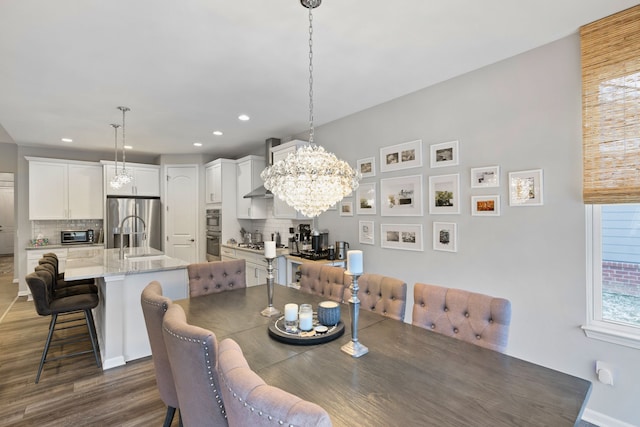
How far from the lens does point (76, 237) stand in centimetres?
568

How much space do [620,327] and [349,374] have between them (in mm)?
1953

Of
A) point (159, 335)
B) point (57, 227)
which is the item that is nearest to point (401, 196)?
point (159, 335)

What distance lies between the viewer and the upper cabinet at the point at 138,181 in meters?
5.71

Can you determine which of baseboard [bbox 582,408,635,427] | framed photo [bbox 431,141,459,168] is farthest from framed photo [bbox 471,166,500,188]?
baseboard [bbox 582,408,635,427]

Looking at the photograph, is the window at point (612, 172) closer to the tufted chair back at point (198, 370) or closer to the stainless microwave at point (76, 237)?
the tufted chair back at point (198, 370)

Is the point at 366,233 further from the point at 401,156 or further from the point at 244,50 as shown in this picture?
the point at 244,50

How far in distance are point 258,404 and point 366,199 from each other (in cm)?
313

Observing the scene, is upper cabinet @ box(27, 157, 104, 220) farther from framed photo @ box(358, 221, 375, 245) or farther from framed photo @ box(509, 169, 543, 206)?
framed photo @ box(509, 169, 543, 206)

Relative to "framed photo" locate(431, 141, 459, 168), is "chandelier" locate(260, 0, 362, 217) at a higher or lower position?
lower

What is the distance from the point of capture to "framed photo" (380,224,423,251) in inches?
123

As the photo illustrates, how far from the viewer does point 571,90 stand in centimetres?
215

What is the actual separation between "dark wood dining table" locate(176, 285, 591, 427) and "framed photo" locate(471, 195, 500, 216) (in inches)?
54.8

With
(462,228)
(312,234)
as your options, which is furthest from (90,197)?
(462,228)

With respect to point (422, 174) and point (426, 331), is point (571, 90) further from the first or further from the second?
point (426, 331)
